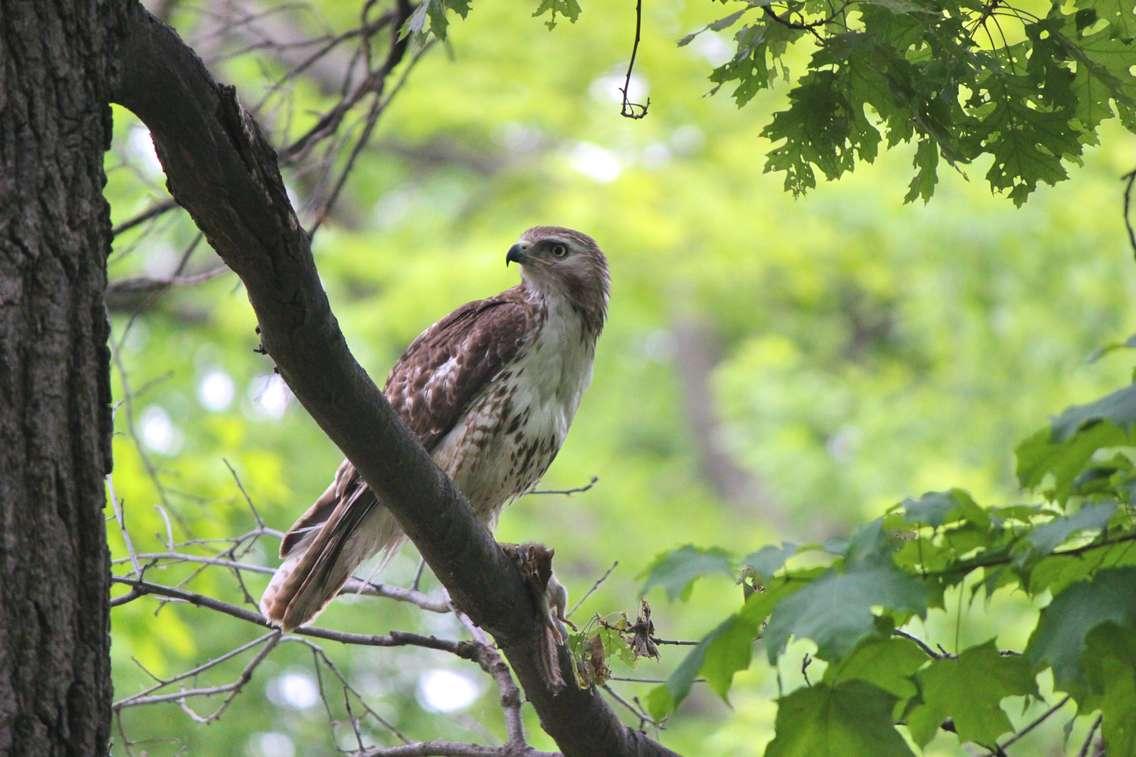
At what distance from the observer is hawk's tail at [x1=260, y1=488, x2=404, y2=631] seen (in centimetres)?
447

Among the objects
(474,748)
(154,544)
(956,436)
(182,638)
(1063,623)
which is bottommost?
(1063,623)

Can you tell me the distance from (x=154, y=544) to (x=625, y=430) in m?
10.4

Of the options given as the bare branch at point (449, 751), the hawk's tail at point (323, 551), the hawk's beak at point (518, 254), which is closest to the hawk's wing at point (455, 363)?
the hawk's beak at point (518, 254)

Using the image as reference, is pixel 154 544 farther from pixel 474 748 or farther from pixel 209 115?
pixel 209 115

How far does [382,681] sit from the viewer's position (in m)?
9.56

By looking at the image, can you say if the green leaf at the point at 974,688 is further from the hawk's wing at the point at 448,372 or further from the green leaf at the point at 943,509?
the hawk's wing at the point at 448,372

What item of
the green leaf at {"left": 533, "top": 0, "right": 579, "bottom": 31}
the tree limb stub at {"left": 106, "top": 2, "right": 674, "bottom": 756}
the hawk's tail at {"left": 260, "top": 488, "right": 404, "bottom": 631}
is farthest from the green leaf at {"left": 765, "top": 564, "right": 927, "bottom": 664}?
the hawk's tail at {"left": 260, "top": 488, "right": 404, "bottom": 631}

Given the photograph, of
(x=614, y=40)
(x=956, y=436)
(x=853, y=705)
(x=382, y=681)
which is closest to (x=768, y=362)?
(x=956, y=436)

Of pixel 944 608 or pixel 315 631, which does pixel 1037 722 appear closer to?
pixel 944 608

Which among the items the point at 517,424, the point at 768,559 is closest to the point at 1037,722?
the point at 768,559

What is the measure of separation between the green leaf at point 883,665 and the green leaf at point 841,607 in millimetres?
282

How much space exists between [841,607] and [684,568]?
1.17ft

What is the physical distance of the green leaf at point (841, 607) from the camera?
6.84 ft

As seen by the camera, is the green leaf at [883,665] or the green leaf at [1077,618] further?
the green leaf at [883,665]
